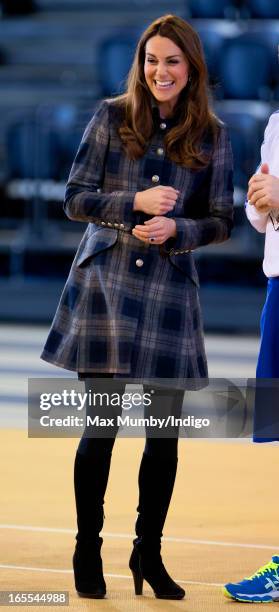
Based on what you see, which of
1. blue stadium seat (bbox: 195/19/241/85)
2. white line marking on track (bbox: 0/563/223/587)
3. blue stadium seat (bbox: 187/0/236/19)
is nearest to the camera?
white line marking on track (bbox: 0/563/223/587)

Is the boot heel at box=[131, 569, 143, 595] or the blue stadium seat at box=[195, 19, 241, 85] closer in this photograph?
the boot heel at box=[131, 569, 143, 595]

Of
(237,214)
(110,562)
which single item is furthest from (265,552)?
(237,214)

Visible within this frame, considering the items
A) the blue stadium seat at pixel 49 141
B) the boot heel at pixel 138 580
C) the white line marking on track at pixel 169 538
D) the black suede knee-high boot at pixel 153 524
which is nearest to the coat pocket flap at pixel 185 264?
the black suede knee-high boot at pixel 153 524

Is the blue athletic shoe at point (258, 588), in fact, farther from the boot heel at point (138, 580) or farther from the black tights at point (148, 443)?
the black tights at point (148, 443)

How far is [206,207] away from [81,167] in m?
0.32

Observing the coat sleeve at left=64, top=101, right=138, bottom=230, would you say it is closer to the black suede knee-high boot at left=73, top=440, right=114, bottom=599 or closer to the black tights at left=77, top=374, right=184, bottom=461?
the black tights at left=77, top=374, right=184, bottom=461

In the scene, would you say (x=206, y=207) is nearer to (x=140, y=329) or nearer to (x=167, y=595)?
(x=140, y=329)

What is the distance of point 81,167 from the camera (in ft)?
10.8

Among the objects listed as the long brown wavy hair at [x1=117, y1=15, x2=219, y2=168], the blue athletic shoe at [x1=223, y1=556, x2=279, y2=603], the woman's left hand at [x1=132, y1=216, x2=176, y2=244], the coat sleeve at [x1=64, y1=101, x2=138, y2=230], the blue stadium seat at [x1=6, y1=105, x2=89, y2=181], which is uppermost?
the long brown wavy hair at [x1=117, y1=15, x2=219, y2=168]

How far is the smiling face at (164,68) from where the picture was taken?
3.21 meters

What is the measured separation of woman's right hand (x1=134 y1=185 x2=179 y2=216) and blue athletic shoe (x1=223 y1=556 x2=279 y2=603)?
2.99 ft

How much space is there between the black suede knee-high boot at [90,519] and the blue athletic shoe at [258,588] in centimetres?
31

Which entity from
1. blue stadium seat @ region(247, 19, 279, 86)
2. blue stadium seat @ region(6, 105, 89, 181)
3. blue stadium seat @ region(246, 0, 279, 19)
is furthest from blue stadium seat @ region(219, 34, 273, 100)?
blue stadium seat @ region(6, 105, 89, 181)

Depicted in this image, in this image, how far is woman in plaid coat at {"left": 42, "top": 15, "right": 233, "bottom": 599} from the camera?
3.24 m
